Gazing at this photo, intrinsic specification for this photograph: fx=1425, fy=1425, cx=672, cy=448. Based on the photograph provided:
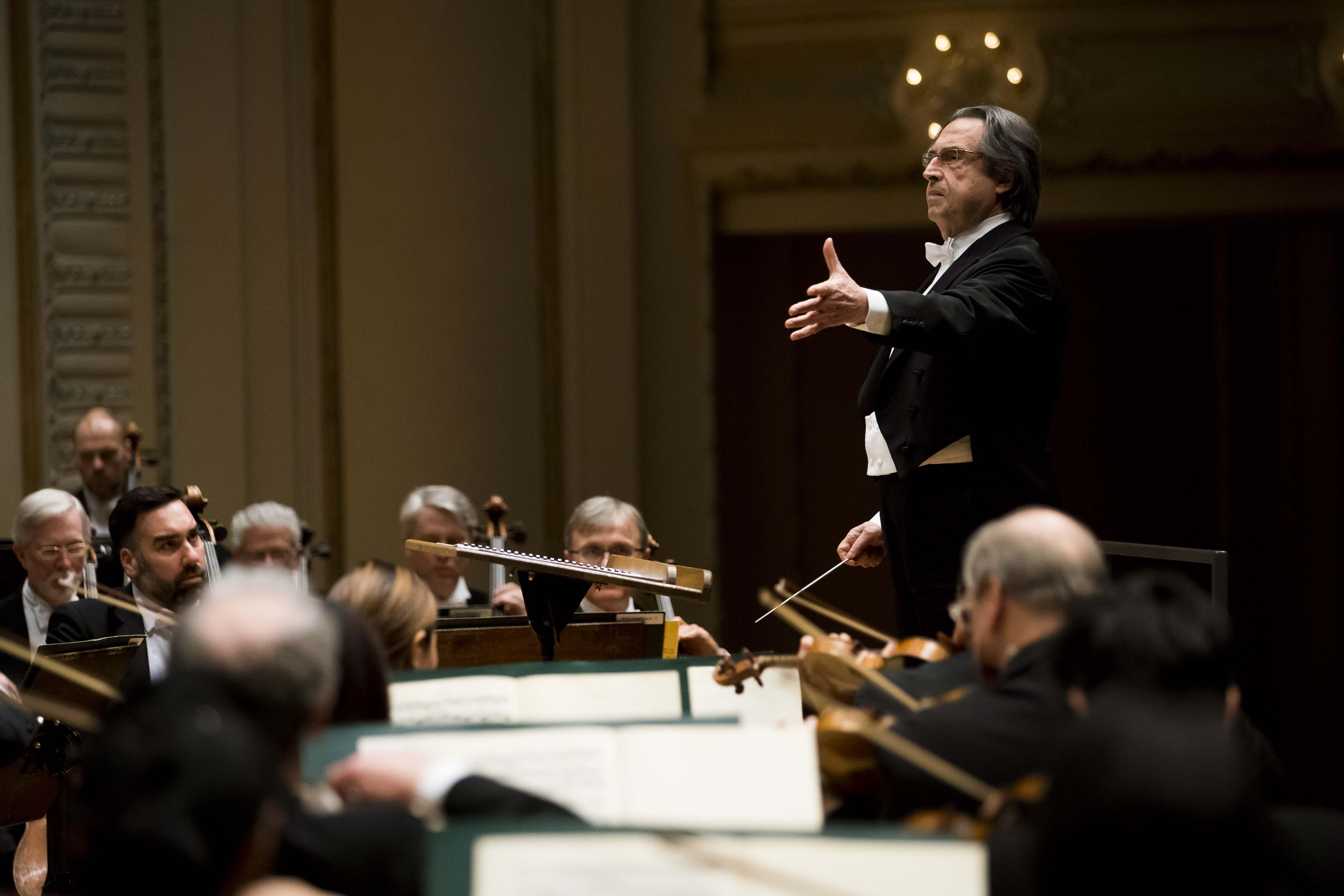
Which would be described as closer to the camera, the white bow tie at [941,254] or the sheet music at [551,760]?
the sheet music at [551,760]

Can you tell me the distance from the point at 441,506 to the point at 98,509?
155cm

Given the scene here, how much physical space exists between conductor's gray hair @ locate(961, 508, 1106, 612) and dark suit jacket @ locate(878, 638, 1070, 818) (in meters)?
0.07

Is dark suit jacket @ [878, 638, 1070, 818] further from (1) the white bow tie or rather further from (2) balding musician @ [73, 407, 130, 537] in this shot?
(2) balding musician @ [73, 407, 130, 537]

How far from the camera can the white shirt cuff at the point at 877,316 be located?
2.28 meters

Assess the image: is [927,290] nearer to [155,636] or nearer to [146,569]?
[155,636]

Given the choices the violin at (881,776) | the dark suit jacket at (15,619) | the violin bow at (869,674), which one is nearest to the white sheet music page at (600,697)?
the violin bow at (869,674)

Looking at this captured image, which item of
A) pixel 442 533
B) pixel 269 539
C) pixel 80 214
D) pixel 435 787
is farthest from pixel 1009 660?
pixel 80 214

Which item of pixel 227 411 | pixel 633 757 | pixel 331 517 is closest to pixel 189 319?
pixel 227 411

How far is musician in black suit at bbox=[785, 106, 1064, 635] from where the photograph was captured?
234 centimetres

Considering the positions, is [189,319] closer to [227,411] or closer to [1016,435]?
[227,411]

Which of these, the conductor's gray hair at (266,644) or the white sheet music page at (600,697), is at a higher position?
the conductor's gray hair at (266,644)

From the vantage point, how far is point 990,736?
152 cm

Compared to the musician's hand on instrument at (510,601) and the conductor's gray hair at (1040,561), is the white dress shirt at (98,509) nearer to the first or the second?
the musician's hand on instrument at (510,601)

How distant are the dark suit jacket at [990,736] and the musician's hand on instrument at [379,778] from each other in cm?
51
